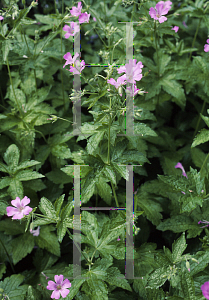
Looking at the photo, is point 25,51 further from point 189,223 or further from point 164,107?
point 189,223

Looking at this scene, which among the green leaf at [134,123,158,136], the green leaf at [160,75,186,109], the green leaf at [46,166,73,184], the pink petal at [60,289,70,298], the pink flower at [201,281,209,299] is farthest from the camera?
the green leaf at [160,75,186,109]

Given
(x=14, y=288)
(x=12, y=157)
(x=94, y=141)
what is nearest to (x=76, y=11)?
(x=94, y=141)

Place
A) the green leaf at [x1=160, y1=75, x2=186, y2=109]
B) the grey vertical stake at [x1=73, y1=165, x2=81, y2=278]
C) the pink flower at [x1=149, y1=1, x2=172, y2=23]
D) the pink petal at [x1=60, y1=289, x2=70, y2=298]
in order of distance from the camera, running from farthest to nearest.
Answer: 1. the green leaf at [x1=160, y1=75, x2=186, y2=109]
2. the pink flower at [x1=149, y1=1, x2=172, y2=23]
3. the grey vertical stake at [x1=73, y1=165, x2=81, y2=278]
4. the pink petal at [x1=60, y1=289, x2=70, y2=298]

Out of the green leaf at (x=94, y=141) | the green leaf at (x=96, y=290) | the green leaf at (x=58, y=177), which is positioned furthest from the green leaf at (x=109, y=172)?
the green leaf at (x=58, y=177)

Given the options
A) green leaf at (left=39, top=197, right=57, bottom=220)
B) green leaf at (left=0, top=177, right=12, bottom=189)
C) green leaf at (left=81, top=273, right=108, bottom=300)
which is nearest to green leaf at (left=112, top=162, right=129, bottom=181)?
green leaf at (left=39, top=197, right=57, bottom=220)

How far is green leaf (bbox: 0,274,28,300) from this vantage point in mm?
2248

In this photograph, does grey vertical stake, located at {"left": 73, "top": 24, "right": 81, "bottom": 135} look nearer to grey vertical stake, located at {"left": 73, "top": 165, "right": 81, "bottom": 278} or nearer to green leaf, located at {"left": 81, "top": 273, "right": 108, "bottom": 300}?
grey vertical stake, located at {"left": 73, "top": 165, "right": 81, "bottom": 278}

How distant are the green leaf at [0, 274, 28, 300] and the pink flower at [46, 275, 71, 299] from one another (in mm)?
635

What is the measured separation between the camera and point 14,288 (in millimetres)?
2309

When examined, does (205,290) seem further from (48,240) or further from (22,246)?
(22,246)

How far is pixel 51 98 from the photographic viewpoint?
10.2 feet

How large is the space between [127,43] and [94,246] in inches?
73.5

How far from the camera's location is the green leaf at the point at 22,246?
2.44 meters

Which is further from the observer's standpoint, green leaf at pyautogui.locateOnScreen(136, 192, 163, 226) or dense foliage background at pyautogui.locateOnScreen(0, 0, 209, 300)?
green leaf at pyautogui.locateOnScreen(136, 192, 163, 226)
